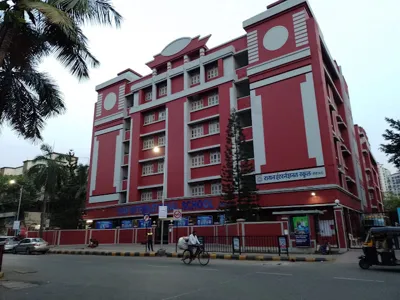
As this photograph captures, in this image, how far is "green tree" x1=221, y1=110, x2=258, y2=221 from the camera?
26.5 meters

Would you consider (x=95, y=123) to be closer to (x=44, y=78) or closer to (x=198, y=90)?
(x=198, y=90)

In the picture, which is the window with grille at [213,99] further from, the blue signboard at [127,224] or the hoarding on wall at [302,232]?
the hoarding on wall at [302,232]

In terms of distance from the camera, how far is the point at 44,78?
1352 centimetres

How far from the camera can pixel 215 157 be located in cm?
3266

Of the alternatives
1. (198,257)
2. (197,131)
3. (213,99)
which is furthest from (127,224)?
(198,257)

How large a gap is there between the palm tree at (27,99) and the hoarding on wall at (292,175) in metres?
18.5

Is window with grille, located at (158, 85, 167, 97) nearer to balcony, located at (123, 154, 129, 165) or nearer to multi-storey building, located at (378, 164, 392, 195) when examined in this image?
balcony, located at (123, 154, 129, 165)

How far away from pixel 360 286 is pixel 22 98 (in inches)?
547

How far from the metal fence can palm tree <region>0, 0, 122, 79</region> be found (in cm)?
1278

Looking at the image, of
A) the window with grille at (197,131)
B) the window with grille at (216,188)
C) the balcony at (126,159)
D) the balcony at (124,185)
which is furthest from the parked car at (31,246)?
the window with grille at (197,131)

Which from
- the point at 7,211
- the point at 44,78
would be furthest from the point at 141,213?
the point at 7,211

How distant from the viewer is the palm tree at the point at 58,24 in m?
8.79

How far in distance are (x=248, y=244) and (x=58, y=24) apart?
1611 centimetres

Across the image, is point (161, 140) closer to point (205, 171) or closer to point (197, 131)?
point (197, 131)
